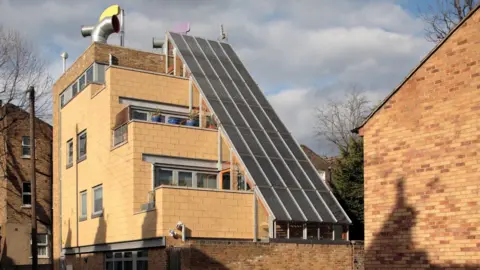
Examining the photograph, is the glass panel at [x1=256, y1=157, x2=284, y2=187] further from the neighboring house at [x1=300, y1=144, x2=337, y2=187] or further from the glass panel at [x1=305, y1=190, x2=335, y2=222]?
the neighboring house at [x1=300, y1=144, x2=337, y2=187]

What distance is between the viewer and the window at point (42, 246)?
125ft

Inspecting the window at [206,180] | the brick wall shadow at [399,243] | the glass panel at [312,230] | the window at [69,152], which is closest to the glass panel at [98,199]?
the window at [69,152]

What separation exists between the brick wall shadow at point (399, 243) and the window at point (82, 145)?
1876cm

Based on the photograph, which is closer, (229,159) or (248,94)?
(229,159)

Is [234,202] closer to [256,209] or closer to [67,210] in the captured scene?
[256,209]

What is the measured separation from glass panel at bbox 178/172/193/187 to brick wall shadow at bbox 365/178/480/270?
13.0 m

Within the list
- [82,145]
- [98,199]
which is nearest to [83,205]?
[98,199]

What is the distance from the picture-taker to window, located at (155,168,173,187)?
24166mm

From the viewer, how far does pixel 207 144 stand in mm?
25281

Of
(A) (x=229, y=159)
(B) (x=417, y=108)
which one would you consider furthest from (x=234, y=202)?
(B) (x=417, y=108)

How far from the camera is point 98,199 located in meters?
26.9

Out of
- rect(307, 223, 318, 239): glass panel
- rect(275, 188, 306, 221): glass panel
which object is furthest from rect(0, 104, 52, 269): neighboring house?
rect(307, 223, 318, 239): glass panel

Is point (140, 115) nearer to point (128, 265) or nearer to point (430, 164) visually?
point (128, 265)

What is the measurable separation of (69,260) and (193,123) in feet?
29.3
